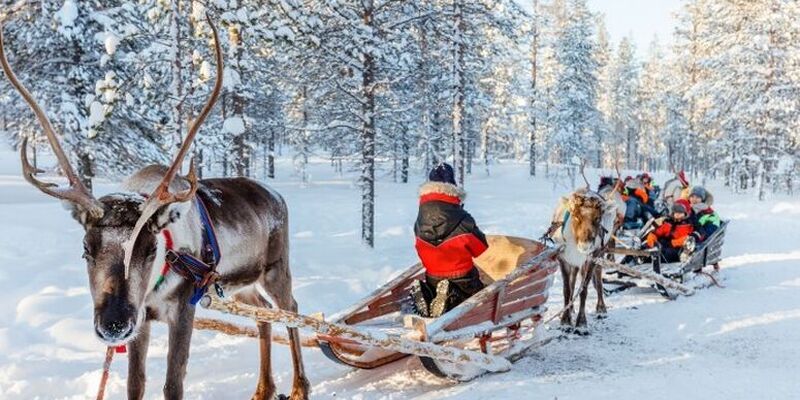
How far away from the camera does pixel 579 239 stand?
25.7 feet

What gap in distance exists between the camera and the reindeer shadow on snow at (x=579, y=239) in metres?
7.87

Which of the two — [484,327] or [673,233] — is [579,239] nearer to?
[484,327]

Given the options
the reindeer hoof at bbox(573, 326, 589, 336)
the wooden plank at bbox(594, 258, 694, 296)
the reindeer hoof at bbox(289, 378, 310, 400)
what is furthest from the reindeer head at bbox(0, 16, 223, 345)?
the wooden plank at bbox(594, 258, 694, 296)

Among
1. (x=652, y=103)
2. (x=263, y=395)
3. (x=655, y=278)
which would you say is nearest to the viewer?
(x=263, y=395)

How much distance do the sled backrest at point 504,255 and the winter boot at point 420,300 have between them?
1.80 metres

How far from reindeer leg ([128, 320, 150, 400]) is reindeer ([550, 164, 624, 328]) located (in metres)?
5.32

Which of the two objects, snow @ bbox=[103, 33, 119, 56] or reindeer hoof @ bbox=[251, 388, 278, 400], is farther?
snow @ bbox=[103, 33, 119, 56]

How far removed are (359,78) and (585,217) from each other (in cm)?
916

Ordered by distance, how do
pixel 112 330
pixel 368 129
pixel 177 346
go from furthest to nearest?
pixel 368 129 < pixel 177 346 < pixel 112 330

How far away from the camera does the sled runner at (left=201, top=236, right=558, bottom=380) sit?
192 inches

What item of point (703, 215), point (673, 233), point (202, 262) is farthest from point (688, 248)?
point (202, 262)

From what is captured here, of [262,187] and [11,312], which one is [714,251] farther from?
[11,312]

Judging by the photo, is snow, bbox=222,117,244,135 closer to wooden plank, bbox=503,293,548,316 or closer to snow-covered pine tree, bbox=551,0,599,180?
wooden plank, bbox=503,293,548,316

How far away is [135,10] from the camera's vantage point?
13.1 m
